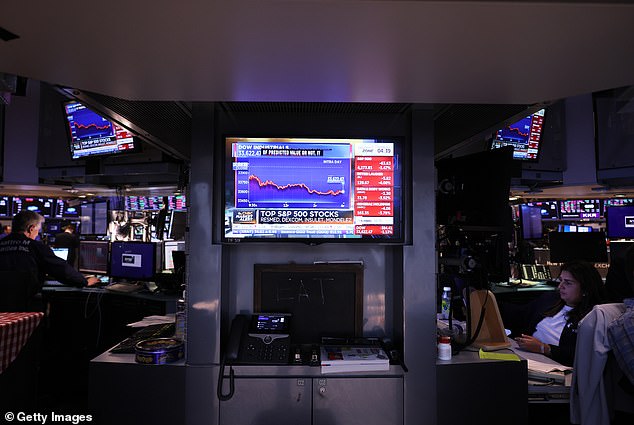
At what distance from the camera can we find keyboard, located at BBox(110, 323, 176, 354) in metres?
2.30

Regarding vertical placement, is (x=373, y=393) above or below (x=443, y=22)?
A: below

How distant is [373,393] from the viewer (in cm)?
210

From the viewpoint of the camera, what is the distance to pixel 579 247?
18.2 feet

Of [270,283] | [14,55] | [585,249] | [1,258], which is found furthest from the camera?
[585,249]

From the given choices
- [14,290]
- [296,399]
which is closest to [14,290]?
[14,290]

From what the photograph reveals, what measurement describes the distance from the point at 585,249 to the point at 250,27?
5.74 meters

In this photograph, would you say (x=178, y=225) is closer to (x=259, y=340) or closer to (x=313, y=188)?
(x=259, y=340)

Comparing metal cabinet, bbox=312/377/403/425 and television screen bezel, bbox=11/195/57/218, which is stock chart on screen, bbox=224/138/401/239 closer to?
metal cabinet, bbox=312/377/403/425

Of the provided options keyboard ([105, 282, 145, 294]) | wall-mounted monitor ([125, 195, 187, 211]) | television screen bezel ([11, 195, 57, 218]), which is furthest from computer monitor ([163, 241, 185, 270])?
television screen bezel ([11, 195, 57, 218])

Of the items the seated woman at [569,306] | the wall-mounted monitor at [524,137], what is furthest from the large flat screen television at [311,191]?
the wall-mounted monitor at [524,137]

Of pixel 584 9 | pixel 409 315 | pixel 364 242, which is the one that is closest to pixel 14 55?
pixel 364 242

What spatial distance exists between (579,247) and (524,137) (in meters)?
1.62

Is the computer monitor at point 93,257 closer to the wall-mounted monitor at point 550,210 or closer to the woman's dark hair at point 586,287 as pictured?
the woman's dark hair at point 586,287

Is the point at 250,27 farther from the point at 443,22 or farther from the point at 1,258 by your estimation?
the point at 1,258
